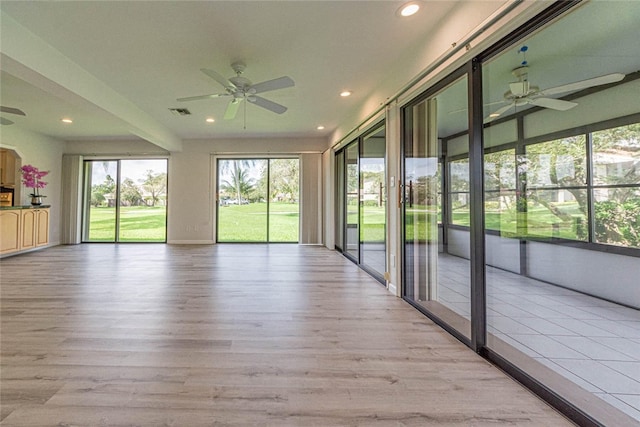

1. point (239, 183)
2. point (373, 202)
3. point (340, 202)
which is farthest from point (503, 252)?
point (239, 183)

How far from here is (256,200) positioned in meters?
7.14

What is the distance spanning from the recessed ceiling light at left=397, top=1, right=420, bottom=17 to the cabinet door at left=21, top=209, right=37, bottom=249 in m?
7.61

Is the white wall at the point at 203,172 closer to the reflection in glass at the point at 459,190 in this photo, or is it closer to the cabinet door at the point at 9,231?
the cabinet door at the point at 9,231

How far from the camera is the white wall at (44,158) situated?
18.0 ft

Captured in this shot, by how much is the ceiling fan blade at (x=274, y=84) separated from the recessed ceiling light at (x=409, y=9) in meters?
1.15

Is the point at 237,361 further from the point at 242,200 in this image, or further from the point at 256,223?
the point at 242,200

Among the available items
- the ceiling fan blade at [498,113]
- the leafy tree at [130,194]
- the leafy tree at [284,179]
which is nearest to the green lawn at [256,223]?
the leafy tree at [284,179]

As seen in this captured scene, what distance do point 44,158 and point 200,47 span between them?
6400 millimetres

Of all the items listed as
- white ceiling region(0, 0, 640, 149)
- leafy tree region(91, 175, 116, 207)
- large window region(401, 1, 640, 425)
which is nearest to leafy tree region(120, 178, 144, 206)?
leafy tree region(91, 175, 116, 207)

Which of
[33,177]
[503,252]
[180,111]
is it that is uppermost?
[180,111]

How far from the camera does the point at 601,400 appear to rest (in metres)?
1.44

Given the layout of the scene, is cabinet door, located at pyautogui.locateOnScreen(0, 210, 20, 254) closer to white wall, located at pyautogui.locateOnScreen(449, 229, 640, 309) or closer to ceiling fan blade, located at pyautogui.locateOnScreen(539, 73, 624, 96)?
white wall, located at pyautogui.locateOnScreen(449, 229, 640, 309)

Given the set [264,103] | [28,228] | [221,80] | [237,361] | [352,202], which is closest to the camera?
[237,361]

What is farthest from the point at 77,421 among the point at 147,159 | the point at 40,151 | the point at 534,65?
the point at 40,151
